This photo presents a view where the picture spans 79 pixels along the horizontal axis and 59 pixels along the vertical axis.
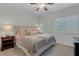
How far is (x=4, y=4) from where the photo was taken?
1.35 metres

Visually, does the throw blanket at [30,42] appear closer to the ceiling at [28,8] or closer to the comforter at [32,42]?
the comforter at [32,42]

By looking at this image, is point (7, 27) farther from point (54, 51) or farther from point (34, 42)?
point (54, 51)

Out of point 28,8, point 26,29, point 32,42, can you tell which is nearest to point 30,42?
point 32,42

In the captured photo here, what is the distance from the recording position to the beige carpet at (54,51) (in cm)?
143

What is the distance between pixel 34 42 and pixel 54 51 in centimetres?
34

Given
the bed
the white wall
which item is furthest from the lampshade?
the white wall

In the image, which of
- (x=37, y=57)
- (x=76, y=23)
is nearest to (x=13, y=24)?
(x=37, y=57)

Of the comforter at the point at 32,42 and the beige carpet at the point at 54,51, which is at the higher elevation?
the comforter at the point at 32,42

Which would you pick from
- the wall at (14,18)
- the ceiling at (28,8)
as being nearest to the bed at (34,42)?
the wall at (14,18)

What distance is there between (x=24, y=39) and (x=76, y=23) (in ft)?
2.68

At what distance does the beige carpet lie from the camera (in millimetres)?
1429

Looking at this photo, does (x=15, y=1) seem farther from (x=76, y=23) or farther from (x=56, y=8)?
(x=76, y=23)

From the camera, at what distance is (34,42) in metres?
1.48

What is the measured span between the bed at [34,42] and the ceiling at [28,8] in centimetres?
30
